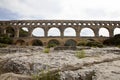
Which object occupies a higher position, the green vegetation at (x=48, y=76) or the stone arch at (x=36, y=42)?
the green vegetation at (x=48, y=76)

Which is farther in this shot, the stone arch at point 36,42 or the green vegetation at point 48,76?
the stone arch at point 36,42

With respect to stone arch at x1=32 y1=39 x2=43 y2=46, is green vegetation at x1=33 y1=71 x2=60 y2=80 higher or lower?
higher

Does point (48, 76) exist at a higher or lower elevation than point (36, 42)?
higher

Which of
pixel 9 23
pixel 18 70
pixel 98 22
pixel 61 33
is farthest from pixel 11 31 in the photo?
pixel 18 70

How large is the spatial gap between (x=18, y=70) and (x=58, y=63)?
953mm

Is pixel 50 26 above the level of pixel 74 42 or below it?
above

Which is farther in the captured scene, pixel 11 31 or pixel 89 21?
pixel 11 31

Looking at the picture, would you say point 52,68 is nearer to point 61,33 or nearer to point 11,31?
point 61,33

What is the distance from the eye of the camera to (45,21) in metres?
58.1

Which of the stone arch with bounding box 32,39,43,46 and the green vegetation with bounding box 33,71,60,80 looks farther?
the stone arch with bounding box 32,39,43,46

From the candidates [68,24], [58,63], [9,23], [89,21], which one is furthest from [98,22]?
[58,63]

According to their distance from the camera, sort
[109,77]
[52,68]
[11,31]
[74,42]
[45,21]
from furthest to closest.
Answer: [11,31]
[45,21]
[74,42]
[52,68]
[109,77]

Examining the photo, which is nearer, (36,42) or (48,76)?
(48,76)

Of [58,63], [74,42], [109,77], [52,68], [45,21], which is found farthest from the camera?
[45,21]
